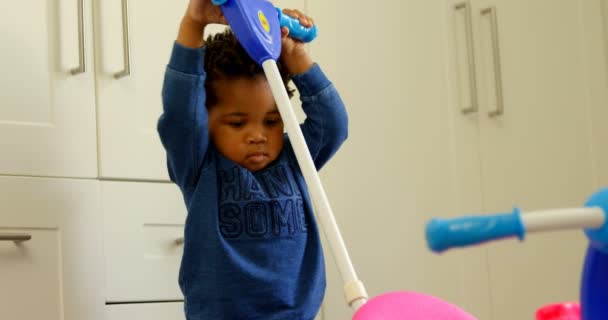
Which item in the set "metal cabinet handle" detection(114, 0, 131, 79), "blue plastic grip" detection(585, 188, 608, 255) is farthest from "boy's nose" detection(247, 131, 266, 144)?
"blue plastic grip" detection(585, 188, 608, 255)

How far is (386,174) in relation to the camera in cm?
170

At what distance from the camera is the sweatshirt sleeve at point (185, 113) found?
103cm

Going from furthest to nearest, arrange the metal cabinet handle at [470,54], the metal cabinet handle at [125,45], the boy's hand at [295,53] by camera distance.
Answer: the metal cabinet handle at [470,54]
the metal cabinet handle at [125,45]
the boy's hand at [295,53]

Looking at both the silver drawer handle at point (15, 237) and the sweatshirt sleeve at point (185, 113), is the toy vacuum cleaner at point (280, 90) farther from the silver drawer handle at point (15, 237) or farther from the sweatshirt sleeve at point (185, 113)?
the silver drawer handle at point (15, 237)

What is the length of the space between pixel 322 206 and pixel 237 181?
0.24 meters

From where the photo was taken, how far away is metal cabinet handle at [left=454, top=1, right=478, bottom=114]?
1.76m

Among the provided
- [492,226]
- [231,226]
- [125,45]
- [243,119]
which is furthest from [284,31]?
[492,226]

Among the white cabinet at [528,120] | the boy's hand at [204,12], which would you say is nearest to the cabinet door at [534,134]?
the white cabinet at [528,120]

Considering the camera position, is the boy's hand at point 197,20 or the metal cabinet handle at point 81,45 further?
the metal cabinet handle at point 81,45

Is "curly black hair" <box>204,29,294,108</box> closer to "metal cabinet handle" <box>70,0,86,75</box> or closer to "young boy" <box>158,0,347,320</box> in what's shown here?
"young boy" <box>158,0,347,320</box>

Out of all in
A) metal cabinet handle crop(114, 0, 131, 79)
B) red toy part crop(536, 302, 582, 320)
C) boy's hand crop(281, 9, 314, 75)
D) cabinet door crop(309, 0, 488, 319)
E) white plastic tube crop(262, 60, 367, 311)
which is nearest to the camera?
red toy part crop(536, 302, 582, 320)

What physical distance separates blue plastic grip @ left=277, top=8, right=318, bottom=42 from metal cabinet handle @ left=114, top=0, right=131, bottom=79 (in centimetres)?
34

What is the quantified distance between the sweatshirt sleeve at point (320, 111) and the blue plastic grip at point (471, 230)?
0.86 meters

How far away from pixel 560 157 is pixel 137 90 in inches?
34.7
